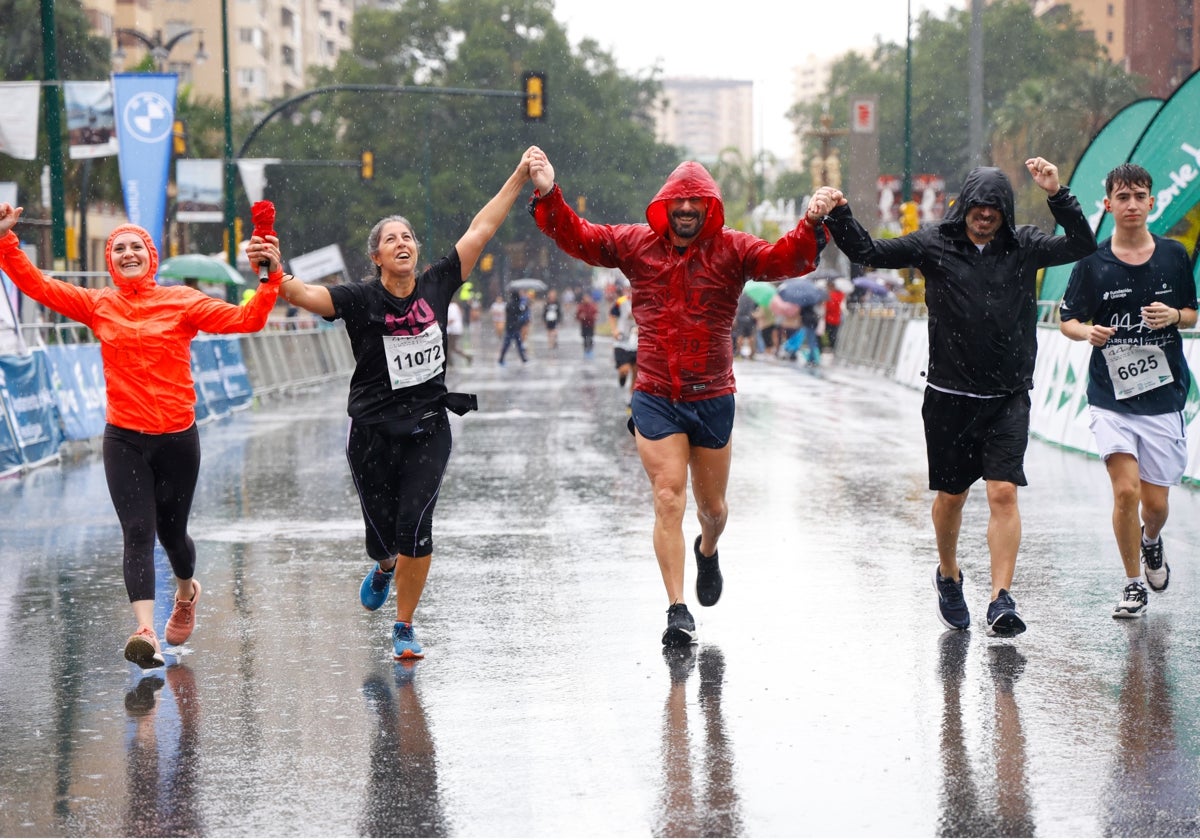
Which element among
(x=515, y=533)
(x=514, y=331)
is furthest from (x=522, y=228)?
(x=515, y=533)

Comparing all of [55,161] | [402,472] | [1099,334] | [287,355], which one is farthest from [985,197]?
[287,355]

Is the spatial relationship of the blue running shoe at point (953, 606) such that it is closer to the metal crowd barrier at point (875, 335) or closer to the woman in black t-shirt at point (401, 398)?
the woman in black t-shirt at point (401, 398)

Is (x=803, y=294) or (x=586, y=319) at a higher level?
(x=803, y=294)

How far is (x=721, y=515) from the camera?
296 inches

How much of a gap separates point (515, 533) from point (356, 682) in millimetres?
4362

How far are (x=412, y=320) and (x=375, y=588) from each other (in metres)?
1.21

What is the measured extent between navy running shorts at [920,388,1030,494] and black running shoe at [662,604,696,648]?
1.21 metres

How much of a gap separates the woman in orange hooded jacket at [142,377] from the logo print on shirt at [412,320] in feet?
1.62

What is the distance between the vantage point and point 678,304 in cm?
717

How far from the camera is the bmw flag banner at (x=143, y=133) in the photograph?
69.5 feet

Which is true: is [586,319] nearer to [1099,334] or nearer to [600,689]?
[1099,334]

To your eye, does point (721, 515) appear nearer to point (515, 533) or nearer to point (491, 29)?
point (515, 533)

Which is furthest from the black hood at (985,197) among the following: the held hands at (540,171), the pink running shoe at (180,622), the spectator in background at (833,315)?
the spectator in background at (833,315)

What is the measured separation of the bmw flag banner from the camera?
21172 millimetres
